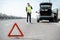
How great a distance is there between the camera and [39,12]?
29.0m

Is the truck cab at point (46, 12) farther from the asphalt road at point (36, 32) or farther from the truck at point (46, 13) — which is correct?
the asphalt road at point (36, 32)

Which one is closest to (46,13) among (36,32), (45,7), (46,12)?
(46,12)

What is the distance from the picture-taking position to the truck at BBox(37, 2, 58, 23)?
90.2 ft

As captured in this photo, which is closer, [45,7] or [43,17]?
[43,17]

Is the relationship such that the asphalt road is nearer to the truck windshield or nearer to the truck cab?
the truck cab

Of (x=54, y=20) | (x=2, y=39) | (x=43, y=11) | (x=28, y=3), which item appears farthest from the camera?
(x=43, y=11)

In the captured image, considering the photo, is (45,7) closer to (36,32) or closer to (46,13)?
(46,13)

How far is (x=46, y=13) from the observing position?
1142 inches

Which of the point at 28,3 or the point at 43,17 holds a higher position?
the point at 28,3

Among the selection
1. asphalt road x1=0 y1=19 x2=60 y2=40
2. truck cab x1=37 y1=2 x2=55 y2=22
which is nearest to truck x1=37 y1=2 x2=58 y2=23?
truck cab x1=37 y1=2 x2=55 y2=22

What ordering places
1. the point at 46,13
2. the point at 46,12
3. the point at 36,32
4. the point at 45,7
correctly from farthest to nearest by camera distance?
the point at 45,7 → the point at 46,12 → the point at 46,13 → the point at 36,32

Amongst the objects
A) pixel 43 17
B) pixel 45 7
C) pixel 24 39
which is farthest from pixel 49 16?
pixel 24 39

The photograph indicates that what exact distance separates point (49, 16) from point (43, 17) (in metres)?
0.68

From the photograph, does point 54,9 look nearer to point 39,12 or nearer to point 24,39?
point 39,12
